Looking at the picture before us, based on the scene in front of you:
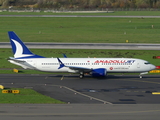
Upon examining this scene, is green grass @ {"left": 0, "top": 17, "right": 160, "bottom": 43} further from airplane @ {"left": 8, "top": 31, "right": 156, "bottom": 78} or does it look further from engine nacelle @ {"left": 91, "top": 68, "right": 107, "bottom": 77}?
engine nacelle @ {"left": 91, "top": 68, "right": 107, "bottom": 77}

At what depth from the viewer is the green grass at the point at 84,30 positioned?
103250 millimetres

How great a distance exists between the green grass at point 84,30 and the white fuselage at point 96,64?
43996 mm

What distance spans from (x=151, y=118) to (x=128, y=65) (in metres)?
23.3

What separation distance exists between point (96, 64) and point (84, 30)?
237 feet

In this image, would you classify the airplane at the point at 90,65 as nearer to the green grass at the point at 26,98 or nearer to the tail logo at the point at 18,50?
the tail logo at the point at 18,50

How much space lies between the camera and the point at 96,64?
5516 centimetres

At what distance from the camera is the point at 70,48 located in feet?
280

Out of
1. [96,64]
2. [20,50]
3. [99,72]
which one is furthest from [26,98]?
[20,50]

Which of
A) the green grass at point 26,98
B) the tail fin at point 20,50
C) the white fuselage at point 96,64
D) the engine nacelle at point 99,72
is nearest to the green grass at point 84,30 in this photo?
the tail fin at point 20,50

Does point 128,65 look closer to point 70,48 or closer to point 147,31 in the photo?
point 70,48

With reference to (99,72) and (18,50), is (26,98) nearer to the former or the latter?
(99,72)

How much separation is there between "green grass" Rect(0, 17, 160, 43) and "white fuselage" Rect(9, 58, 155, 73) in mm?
43996

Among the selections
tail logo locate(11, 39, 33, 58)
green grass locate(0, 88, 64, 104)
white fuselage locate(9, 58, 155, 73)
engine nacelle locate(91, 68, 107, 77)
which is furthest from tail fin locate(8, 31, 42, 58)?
green grass locate(0, 88, 64, 104)

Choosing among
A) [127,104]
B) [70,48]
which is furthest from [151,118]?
[70,48]
